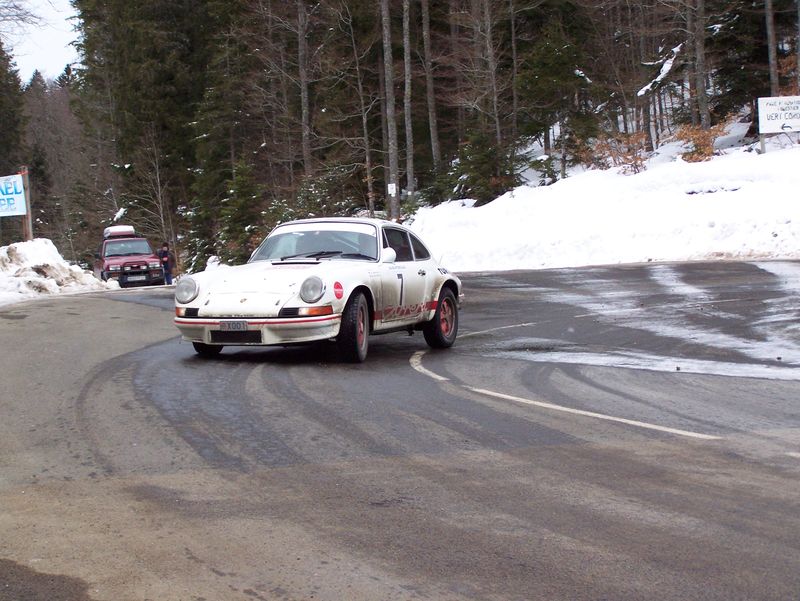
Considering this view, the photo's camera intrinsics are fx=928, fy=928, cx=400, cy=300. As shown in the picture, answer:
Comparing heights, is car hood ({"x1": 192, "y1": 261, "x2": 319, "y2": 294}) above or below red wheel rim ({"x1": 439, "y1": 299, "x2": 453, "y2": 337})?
above

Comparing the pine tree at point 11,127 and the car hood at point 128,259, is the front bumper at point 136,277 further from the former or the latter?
the pine tree at point 11,127

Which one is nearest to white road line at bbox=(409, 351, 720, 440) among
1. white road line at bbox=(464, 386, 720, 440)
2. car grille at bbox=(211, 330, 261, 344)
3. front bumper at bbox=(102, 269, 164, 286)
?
white road line at bbox=(464, 386, 720, 440)

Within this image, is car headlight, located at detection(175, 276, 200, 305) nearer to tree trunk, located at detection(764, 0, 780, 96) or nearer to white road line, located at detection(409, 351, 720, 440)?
white road line, located at detection(409, 351, 720, 440)

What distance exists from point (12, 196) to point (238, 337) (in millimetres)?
21541

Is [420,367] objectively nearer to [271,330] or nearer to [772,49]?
[271,330]

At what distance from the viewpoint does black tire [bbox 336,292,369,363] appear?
951cm

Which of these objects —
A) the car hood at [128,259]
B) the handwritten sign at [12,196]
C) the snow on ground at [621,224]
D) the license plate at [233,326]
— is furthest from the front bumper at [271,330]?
the car hood at [128,259]

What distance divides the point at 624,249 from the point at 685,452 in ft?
73.9

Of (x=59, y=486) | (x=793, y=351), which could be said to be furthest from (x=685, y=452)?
(x=793, y=351)

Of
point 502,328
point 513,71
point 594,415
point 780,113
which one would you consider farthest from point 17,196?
point 513,71

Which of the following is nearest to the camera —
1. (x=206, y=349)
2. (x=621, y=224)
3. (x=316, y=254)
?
(x=206, y=349)

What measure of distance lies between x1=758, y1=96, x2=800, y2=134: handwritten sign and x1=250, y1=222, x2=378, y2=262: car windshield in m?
24.2

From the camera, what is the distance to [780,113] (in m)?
30.9

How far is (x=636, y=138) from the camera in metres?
34.9
